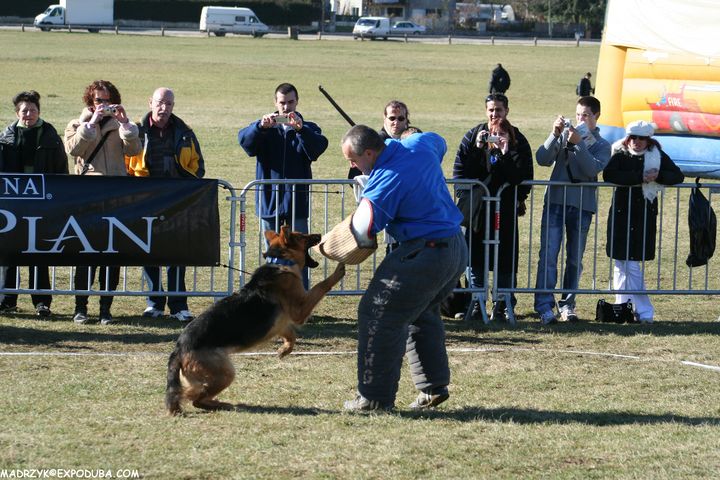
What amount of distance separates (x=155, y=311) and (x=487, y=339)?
9.80 ft

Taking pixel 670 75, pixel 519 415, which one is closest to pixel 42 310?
pixel 519 415

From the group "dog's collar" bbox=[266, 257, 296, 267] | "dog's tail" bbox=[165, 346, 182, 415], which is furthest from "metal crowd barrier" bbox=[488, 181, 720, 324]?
"dog's tail" bbox=[165, 346, 182, 415]

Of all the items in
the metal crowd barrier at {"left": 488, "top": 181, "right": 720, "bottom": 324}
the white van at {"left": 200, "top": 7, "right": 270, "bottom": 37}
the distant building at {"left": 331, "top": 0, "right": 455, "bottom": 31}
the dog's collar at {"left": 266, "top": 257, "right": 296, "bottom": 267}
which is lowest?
the metal crowd barrier at {"left": 488, "top": 181, "right": 720, "bottom": 324}

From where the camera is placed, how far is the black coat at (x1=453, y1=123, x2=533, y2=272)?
923 centimetres

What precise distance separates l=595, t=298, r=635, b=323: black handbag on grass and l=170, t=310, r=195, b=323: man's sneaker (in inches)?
146

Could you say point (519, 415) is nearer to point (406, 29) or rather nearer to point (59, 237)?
point (59, 237)

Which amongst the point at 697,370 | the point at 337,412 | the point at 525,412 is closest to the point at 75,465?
the point at 337,412

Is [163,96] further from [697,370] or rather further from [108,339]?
[697,370]

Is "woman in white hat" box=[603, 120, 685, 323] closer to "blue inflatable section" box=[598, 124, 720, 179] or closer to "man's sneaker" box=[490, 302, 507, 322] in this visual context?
"man's sneaker" box=[490, 302, 507, 322]

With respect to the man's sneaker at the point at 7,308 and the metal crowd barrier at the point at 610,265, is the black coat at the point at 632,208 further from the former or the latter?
the man's sneaker at the point at 7,308

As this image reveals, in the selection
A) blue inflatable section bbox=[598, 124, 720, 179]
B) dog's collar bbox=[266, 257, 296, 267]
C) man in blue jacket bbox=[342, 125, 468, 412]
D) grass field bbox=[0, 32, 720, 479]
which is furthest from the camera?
blue inflatable section bbox=[598, 124, 720, 179]

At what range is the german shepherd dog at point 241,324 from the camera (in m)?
6.31

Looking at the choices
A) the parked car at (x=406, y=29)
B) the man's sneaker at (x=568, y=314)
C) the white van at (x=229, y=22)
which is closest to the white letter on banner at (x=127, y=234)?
the man's sneaker at (x=568, y=314)

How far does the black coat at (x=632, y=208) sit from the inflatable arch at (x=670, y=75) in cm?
833
